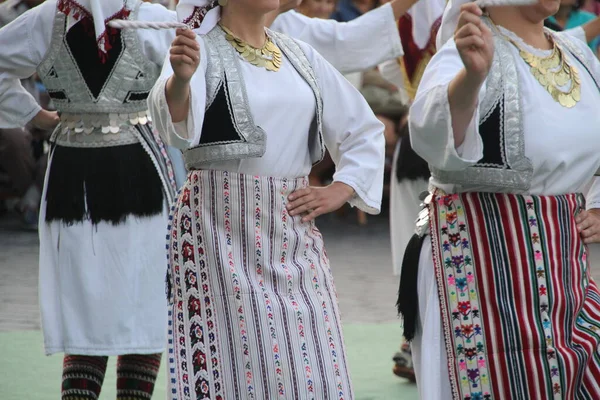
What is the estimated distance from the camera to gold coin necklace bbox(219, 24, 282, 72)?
338 cm

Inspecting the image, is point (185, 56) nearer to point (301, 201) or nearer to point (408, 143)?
point (301, 201)

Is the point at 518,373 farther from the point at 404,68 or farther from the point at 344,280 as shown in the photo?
the point at 344,280

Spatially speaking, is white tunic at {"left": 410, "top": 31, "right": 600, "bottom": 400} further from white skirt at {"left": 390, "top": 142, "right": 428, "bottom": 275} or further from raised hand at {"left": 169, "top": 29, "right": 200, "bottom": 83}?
white skirt at {"left": 390, "top": 142, "right": 428, "bottom": 275}

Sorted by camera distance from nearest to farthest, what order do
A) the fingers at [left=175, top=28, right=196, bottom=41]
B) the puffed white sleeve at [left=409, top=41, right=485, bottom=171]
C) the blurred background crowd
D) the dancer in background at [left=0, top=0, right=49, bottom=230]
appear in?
1. the puffed white sleeve at [left=409, top=41, right=485, bottom=171]
2. the fingers at [left=175, top=28, right=196, bottom=41]
3. the blurred background crowd
4. the dancer in background at [left=0, top=0, right=49, bottom=230]

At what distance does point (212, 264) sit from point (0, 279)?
472 cm

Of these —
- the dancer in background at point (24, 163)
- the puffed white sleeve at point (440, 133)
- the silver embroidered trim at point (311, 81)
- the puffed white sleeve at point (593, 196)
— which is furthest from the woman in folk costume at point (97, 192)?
the dancer in background at point (24, 163)

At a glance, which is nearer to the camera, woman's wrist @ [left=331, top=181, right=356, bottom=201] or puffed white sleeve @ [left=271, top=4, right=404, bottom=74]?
woman's wrist @ [left=331, top=181, right=356, bottom=201]

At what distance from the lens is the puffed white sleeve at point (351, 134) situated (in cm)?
352

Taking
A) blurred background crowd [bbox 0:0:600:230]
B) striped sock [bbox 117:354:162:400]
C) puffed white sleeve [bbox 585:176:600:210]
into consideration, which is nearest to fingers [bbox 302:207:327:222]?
puffed white sleeve [bbox 585:176:600:210]

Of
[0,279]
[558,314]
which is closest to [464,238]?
[558,314]

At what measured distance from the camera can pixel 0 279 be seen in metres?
7.71

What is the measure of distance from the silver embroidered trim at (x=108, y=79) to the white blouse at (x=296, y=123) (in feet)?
2.42

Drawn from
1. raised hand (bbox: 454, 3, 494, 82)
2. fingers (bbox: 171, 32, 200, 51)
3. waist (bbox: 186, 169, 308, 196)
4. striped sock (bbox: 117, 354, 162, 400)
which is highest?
fingers (bbox: 171, 32, 200, 51)

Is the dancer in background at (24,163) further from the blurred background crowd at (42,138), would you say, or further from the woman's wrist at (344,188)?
the woman's wrist at (344,188)
